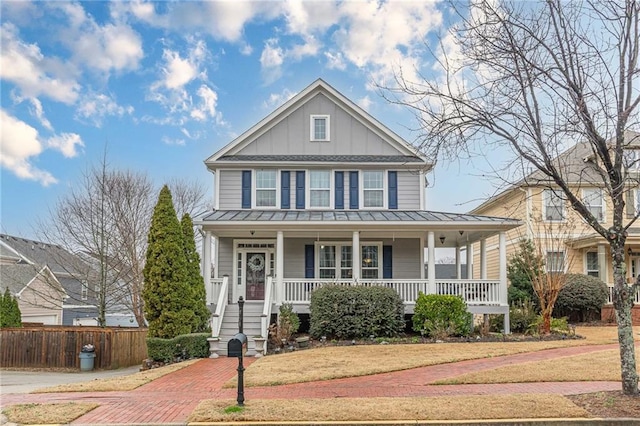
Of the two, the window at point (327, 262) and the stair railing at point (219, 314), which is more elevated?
the window at point (327, 262)

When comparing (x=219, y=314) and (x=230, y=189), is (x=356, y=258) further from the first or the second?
(x=230, y=189)

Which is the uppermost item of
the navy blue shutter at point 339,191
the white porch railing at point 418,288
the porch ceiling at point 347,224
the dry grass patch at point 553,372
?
the navy blue shutter at point 339,191

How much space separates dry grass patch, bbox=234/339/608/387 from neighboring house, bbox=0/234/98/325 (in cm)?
1621

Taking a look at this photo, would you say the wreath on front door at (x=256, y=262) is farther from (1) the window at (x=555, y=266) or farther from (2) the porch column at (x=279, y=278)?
(1) the window at (x=555, y=266)

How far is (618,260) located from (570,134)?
2.13 m

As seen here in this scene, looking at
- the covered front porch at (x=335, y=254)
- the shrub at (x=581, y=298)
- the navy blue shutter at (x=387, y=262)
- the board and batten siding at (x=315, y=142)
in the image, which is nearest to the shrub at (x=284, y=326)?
the covered front porch at (x=335, y=254)

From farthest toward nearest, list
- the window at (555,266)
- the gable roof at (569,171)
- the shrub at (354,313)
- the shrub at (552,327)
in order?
the window at (555,266)
the shrub at (552,327)
the shrub at (354,313)
the gable roof at (569,171)

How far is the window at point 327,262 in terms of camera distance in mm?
17922

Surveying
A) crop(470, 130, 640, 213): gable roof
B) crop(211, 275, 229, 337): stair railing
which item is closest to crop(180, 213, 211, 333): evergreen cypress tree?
crop(211, 275, 229, 337): stair railing

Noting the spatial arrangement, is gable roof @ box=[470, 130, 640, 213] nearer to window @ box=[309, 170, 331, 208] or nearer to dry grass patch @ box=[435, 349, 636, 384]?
dry grass patch @ box=[435, 349, 636, 384]

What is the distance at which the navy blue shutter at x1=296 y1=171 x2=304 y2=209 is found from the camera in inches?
722

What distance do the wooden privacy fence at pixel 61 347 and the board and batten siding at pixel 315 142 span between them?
7888 millimetres

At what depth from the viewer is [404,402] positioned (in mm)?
7258

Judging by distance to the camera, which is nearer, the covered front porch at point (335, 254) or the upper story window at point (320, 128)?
the covered front porch at point (335, 254)
